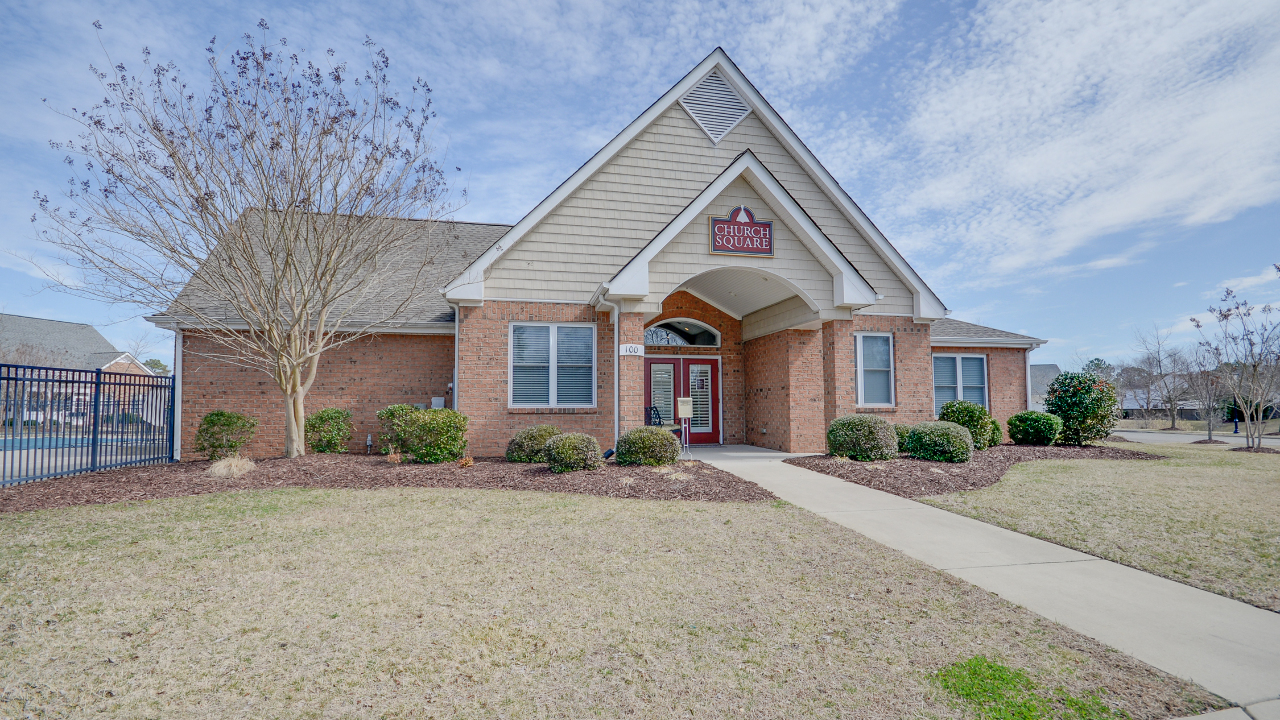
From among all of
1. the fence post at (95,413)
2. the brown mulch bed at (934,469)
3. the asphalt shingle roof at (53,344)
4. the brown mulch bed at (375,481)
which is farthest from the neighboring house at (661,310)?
the asphalt shingle roof at (53,344)

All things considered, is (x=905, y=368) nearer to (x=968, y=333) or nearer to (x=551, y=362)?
(x=968, y=333)

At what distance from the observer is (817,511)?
7.52 meters

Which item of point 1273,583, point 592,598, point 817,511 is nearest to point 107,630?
point 592,598

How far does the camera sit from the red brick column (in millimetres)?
11352

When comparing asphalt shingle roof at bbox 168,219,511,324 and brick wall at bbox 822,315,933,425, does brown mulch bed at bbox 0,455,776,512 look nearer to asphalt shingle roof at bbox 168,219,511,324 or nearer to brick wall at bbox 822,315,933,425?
asphalt shingle roof at bbox 168,219,511,324

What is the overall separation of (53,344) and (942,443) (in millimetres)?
47470

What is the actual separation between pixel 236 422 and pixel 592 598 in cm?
1037

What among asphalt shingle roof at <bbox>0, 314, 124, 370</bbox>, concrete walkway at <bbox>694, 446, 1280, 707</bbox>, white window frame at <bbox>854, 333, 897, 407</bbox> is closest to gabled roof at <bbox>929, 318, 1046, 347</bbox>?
white window frame at <bbox>854, 333, 897, 407</bbox>

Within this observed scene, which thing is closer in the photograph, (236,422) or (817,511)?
(817,511)

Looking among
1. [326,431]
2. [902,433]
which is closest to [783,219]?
[902,433]

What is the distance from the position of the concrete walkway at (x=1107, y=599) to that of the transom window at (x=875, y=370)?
6.32m

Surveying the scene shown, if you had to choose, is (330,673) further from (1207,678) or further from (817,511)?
(817,511)

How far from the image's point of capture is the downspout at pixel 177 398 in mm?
12250

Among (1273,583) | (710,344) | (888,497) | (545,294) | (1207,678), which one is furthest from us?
(710,344)
